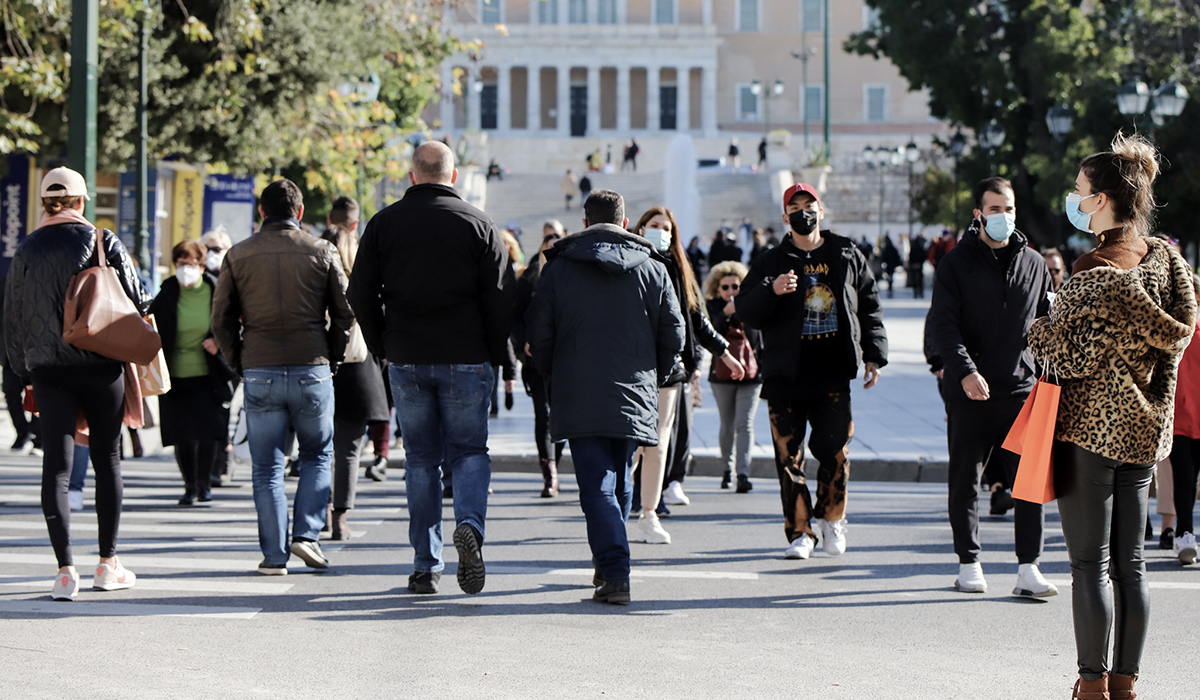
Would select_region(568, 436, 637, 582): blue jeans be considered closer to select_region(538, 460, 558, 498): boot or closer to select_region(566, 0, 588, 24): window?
select_region(538, 460, 558, 498): boot

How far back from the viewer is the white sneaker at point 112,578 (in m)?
6.59

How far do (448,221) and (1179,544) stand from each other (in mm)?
4113

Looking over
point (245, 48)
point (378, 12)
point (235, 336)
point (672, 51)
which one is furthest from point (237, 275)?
point (672, 51)

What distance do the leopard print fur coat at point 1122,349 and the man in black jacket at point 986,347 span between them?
6.35ft

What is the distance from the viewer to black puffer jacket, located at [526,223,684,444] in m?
6.50

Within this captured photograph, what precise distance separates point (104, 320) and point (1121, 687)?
4.24m

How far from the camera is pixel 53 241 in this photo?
6.56 m

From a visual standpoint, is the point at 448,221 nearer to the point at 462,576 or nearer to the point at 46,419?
the point at 462,576

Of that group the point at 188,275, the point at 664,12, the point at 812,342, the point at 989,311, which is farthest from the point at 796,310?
the point at 664,12

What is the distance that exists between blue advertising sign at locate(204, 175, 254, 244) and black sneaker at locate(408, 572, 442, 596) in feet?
47.9

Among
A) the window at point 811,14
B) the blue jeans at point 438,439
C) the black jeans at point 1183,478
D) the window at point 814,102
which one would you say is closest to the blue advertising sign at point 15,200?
the blue jeans at point 438,439

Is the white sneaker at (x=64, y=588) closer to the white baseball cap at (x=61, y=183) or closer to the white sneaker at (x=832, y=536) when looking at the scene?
the white baseball cap at (x=61, y=183)

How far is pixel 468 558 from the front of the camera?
249 inches

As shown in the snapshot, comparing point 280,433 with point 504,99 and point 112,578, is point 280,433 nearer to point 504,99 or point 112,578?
point 112,578
